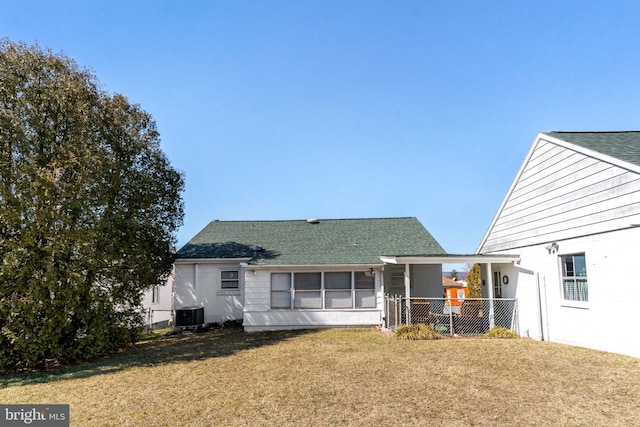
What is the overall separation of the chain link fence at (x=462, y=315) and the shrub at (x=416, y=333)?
42cm

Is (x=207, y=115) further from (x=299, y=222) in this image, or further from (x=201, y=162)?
(x=299, y=222)

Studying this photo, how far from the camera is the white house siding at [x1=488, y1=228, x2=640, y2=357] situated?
316 inches

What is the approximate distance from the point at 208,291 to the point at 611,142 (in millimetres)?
15938

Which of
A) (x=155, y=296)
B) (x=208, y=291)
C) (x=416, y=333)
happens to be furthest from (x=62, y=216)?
(x=155, y=296)

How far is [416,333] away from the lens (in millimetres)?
11672

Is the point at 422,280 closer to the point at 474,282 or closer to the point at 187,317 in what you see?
the point at 474,282

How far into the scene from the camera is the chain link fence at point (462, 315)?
12.6 meters

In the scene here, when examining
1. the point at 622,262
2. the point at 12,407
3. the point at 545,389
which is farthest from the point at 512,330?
the point at 12,407

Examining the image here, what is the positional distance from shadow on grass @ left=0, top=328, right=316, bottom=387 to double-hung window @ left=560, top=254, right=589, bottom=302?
854 cm

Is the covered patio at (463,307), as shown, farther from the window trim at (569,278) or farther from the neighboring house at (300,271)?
the window trim at (569,278)

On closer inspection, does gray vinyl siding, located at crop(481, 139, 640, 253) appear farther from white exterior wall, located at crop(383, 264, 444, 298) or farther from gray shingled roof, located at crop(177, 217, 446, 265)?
gray shingled roof, located at crop(177, 217, 446, 265)

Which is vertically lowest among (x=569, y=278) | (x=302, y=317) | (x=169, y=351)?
(x=169, y=351)

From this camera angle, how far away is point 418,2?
38.2 feet

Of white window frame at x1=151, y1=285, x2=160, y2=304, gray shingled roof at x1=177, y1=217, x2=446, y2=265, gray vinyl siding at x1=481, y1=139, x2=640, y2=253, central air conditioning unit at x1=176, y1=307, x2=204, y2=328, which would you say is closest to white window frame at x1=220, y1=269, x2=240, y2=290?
gray shingled roof at x1=177, y1=217, x2=446, y2=265
